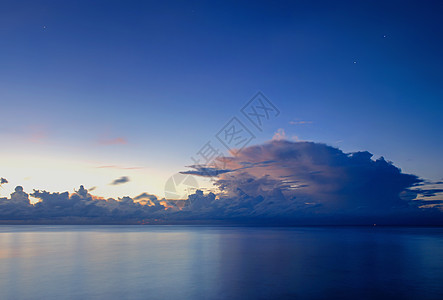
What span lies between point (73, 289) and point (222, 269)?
49.5 feet

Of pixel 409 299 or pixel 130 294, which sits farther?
pixel 130 294

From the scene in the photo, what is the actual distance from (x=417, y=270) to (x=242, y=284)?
21106mm

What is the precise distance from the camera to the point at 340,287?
25.7m

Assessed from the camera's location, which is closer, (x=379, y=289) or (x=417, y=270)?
(x=379, y=289)

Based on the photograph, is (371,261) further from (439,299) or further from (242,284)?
(242,284)

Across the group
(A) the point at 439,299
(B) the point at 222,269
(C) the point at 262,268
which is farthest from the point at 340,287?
(B) the point at 222,269

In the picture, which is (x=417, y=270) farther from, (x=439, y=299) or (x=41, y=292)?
(x=41, y=292)

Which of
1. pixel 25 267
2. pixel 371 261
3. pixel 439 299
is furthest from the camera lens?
pixel 371 261

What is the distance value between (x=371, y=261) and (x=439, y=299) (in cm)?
1990

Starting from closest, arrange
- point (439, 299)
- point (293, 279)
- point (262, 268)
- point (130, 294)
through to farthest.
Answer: point (439, 299), point (130, 294), point (293, 279), point (262, 268)

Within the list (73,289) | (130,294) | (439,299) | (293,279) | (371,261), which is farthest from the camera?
(371,261)

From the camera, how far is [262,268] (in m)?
35.0

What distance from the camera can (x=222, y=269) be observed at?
1395 inches

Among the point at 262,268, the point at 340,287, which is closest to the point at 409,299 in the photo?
the point at 340,287
